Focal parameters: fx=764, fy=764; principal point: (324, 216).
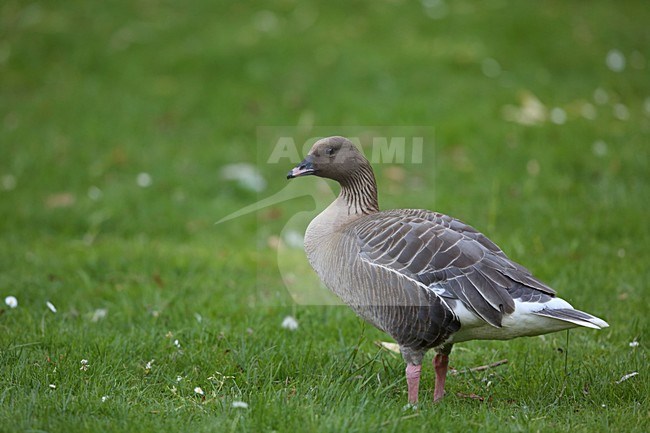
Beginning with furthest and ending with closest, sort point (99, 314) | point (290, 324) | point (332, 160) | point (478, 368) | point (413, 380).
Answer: point (99, 314) → point (290, 324) → point (332, 160) → point (478, 368) → point (413, 380)

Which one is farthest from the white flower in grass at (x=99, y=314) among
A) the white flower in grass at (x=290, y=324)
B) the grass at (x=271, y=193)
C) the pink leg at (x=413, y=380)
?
the pink leg at (x=413, y=380)

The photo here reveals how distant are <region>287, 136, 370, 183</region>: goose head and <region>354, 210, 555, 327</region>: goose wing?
505 mm

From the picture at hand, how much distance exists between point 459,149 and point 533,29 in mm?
3652

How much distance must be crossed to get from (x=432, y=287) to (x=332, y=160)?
1.17 meters

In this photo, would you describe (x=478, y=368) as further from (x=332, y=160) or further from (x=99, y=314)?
(x=99, y=314)

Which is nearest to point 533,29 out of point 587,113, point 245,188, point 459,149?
point 587,113

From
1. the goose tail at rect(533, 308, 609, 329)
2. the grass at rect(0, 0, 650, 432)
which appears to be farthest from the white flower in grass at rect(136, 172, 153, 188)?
the goose tail at rect(533, 308, 609, 329)

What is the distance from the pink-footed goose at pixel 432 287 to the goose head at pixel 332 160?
38cm

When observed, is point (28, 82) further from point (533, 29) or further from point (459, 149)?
point (533, 29)

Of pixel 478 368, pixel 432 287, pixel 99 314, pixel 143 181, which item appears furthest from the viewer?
pixel 143 181

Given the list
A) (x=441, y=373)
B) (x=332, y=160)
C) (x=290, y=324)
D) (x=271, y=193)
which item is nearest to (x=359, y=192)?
(x=332, y=160)

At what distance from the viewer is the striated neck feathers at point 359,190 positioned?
4.96m

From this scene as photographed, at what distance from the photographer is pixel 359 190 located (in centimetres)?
500

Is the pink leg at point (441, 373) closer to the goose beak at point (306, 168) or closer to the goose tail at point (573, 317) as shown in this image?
the goose tail at point (573, 317)
